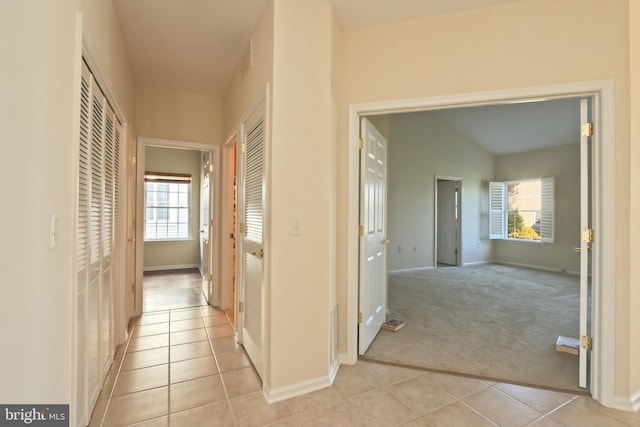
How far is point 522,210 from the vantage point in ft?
24.2

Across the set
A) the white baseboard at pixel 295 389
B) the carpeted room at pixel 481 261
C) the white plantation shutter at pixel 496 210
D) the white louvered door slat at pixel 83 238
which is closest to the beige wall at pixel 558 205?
the carpeted room at pixel 481 261

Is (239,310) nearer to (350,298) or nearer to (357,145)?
(350,298)

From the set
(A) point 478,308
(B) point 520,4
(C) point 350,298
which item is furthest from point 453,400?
(B) point 520,4

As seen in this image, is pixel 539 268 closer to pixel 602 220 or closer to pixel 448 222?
pixel 448 222

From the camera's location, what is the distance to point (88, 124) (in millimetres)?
1576

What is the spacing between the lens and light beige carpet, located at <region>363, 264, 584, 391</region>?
238 centimetres

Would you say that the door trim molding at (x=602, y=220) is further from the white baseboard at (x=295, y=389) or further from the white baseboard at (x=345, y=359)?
the white baseboard at (x=295, y=389)

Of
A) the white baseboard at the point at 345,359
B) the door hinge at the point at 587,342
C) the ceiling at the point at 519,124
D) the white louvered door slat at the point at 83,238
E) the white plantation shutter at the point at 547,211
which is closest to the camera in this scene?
the white louvered door slat at the point at 83,238

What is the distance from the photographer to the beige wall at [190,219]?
19.5 feet

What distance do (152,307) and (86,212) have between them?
2602mm

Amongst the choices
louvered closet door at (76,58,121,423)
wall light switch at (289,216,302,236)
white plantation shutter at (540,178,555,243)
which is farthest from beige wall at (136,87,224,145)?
white plantation shutter at (540,178,555,243)

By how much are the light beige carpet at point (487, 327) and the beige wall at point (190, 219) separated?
4.16m

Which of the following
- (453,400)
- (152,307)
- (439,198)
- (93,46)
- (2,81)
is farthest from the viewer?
(439,198)

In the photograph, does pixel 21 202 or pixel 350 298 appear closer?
pixel 21 202
